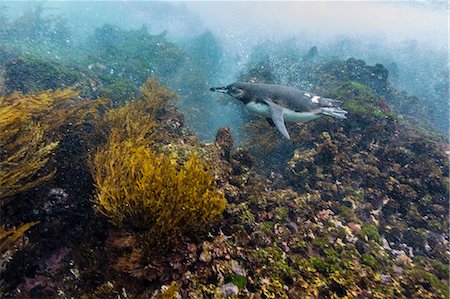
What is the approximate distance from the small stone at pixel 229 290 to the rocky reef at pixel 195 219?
0.01 m

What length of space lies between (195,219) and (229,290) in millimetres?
875

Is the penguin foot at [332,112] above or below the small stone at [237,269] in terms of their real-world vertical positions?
above

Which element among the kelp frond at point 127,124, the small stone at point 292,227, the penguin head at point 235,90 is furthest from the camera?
the penguin head at point 235,90

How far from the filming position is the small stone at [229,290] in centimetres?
304

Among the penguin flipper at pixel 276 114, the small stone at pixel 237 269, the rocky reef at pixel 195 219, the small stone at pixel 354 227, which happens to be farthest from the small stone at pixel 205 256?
the small stone at pixel 354 227

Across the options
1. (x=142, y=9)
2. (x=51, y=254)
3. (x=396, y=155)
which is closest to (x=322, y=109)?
(x=396, y=155)

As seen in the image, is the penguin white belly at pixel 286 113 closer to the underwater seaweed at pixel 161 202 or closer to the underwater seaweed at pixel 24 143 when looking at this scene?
the underwater seaweed at pixel 161 202

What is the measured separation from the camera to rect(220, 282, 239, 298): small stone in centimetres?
304

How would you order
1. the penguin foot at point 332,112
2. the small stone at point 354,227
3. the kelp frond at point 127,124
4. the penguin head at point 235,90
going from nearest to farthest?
the small stone at point 354,227, the kelp frond at point 127,124, the penguin foot at point 332,112, the penguin head at point 235,90

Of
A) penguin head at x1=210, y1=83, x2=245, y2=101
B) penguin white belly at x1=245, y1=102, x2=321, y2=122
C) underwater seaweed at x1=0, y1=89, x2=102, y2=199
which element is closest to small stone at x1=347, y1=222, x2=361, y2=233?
penguin white belly at x1=245, y1=102, x2=321, y2=122

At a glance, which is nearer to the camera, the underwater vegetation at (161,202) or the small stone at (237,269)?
the underwater vegetation at (161,202)

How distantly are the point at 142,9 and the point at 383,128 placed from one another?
228 ft

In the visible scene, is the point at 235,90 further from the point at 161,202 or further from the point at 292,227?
the point at 161,202

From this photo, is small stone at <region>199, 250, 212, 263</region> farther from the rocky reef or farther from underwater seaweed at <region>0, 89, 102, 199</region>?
underwater seaweed at <region>0, 89, 102, 199</region>
